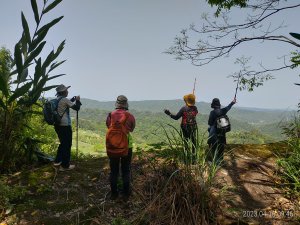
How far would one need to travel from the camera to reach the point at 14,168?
6801 millimetres

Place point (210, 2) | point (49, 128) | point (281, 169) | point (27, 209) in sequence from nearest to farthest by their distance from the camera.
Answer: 1. point (27, 209)
2. point (281, 169)
3. point (210, 2)
4. point (49, 128)

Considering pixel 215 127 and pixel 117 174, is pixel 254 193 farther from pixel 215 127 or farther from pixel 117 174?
pixel 117 174

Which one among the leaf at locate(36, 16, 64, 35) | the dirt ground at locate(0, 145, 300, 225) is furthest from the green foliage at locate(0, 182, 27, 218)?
the leaf at locate(36, 16, 64, 35)

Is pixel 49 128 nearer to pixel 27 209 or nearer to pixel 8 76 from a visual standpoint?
pixel 8 76

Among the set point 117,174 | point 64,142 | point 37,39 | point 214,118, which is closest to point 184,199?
point 117,174

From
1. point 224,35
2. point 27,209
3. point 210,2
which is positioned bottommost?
point 27,209

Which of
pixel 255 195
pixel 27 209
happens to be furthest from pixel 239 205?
pixel 27 209

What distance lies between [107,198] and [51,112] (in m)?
2.32

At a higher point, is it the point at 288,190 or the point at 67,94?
the point at 67,94

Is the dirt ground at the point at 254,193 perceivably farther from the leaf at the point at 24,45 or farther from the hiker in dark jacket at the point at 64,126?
the leaf at the point at 24,45

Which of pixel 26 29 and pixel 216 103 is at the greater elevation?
pixel 26 29

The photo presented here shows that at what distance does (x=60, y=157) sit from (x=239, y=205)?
4.01 metres

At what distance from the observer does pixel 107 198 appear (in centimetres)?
560
